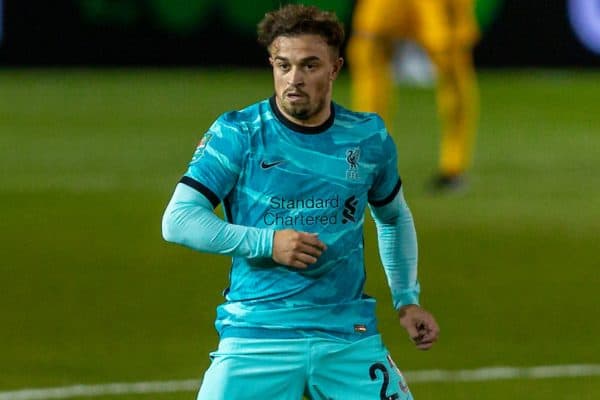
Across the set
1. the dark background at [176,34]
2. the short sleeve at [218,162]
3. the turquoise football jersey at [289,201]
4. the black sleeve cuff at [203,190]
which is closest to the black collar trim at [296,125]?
the turquoise football jersey at [289,201]

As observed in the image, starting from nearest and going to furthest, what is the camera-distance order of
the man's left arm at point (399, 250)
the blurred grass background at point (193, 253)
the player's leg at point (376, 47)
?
1. the man's left arm at point (399, 250)
2. the blurred grass background at point (193, 253)
3. the player's leg at point (376, 47)

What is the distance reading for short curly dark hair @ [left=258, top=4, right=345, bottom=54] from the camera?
479cm

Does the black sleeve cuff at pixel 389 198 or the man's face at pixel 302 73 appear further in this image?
the black sleeve cuff at pixel 389 198

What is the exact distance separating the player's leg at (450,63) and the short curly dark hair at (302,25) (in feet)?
27.4

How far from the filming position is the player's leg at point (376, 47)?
516 inches

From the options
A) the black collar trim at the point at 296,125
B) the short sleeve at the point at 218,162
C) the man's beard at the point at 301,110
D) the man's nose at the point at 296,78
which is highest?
the man's nose at the point at 296,78

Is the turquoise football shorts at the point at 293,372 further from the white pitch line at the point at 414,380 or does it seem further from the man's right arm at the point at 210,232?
the white pitch line at the point at 414,380

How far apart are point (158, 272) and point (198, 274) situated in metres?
Result: 0.24

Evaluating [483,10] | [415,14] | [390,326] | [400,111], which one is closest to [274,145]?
[390,326]

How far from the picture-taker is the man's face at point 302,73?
4.75 metres

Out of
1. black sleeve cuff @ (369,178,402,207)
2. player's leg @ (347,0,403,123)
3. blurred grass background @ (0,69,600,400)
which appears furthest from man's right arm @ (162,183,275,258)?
player's leg @ (347,0,403,123)

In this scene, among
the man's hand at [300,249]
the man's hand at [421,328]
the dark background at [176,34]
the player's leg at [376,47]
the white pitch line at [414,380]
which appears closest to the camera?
the man's hand at [300,249]

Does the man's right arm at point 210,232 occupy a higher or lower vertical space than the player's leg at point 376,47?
higher

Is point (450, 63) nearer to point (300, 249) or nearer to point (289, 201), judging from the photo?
point (289, 201)
